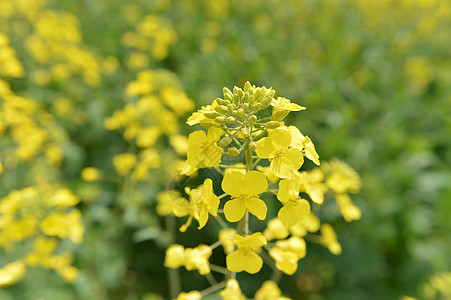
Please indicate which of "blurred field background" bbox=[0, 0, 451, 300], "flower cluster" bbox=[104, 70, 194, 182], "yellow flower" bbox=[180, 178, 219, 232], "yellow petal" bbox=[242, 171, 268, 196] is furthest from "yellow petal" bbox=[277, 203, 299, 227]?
"flower cluster" bbox=[104, 70, 194, 182]

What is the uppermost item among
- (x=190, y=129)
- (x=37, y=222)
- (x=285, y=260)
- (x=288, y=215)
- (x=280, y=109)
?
(x=190, y=129)

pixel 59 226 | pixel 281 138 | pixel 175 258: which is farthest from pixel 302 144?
pixel 59 226

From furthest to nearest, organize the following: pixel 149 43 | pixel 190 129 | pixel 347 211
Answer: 1. pixel 149 43
2. pixel 190 129
3. pixel 347 211

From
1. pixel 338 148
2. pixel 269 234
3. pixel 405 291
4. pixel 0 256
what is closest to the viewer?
pixel 269 234

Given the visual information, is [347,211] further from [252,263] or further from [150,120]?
[150,120]

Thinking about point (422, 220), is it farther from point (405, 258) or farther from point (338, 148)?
point (338, 148)

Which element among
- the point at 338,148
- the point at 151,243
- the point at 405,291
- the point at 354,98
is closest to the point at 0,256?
the point at 151,243
